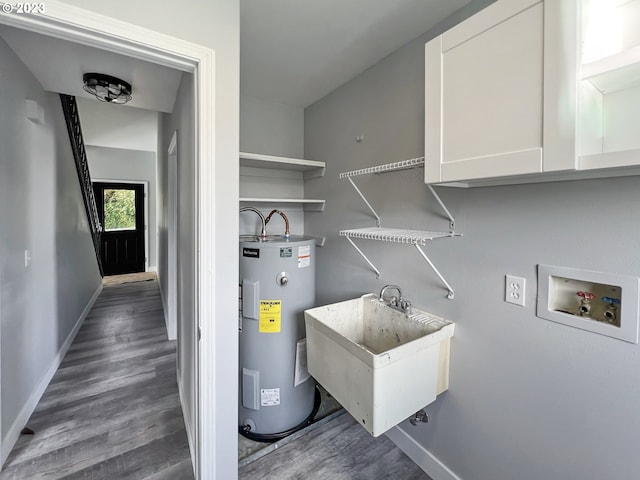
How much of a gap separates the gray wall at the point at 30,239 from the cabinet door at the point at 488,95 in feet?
7.29

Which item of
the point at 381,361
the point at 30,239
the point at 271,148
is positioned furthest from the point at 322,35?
the point at 30,239

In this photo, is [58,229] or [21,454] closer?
[21,454]

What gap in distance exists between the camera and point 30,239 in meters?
2.04

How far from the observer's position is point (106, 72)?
1.76m

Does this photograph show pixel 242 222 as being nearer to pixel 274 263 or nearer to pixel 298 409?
pixel 274 263

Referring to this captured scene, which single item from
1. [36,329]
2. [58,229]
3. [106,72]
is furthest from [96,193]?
[106,72]

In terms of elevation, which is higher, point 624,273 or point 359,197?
point 359,197

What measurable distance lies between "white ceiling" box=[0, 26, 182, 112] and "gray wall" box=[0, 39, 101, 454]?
9 cm

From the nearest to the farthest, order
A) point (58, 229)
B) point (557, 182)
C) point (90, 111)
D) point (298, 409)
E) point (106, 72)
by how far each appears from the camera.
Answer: point (557, 182) → point (106, 72) → point (298, 409) → point (58, 229) → point (90, 111)

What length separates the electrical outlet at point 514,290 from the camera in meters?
1.22

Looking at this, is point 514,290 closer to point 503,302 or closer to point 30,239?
point 503,302

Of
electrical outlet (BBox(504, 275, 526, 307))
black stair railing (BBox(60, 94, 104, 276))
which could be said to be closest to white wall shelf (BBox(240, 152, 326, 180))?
electrical outlet (BBox(504, 275, 526, 307))

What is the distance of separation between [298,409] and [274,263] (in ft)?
3.36

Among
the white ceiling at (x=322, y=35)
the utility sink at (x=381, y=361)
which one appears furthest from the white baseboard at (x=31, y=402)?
the white ceiling at (x=322, y=35)
